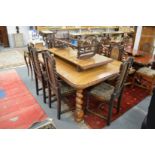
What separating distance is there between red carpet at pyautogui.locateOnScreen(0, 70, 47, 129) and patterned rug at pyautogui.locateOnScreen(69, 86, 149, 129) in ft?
2.35

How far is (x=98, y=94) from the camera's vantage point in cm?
214

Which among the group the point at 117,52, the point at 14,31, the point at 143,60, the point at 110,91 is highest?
the point at 14,31

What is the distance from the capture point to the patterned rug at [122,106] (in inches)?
87.7

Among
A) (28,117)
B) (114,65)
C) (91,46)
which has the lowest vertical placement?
(28,117)

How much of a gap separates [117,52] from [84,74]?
1298mm

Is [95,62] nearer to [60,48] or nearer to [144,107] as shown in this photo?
[60,48]

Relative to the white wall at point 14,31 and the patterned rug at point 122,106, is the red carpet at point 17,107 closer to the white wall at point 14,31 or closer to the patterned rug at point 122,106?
the patterned rug at point 122,106

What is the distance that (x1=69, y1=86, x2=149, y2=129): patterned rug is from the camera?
2.23 metres

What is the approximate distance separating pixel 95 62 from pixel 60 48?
43.1 inches

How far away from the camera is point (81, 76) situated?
205 centimetres

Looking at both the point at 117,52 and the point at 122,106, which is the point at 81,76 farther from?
the point at 117,52

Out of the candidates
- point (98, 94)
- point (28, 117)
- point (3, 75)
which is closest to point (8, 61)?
point (3, 75)

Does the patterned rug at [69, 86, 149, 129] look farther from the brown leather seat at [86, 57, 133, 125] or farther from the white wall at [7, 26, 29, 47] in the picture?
the white wall at [7, 26, 29, 47]

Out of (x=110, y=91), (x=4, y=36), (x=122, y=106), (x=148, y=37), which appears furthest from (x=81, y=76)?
(x=4, y=36)
